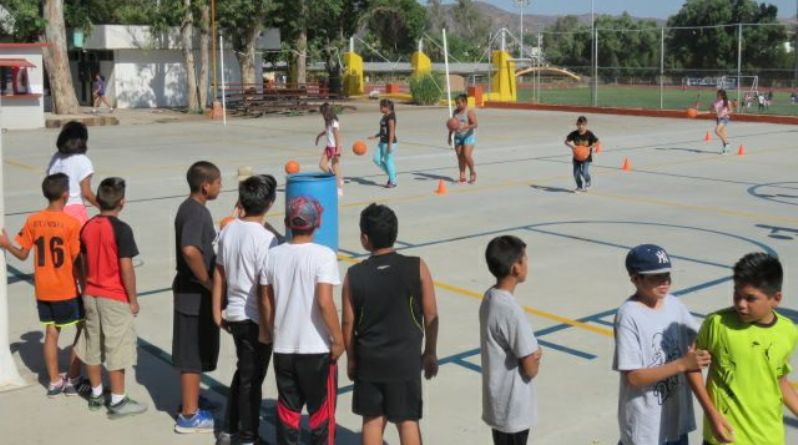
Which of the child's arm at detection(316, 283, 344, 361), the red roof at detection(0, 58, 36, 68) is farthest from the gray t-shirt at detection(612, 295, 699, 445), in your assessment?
the red roof at detection(0, 58, 36, 68)

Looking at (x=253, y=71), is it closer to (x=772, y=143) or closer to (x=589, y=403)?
(x=772, y=143)

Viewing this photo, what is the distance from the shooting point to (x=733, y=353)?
373 centimetres

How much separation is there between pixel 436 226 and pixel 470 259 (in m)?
2.08

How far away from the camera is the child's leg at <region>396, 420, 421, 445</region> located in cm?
449

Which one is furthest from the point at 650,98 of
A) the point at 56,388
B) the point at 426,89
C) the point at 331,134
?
the point at 56,388

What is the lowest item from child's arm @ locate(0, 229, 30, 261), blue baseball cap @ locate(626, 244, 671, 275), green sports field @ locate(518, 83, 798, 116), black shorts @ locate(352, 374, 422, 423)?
black shorts @ locate(352, 374, 422, 423)

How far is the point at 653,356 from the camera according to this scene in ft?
12.8

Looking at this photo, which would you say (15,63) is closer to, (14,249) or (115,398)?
(14,249)

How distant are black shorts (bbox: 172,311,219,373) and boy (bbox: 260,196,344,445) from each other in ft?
2.96

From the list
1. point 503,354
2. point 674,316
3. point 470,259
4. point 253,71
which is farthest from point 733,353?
point 253,71

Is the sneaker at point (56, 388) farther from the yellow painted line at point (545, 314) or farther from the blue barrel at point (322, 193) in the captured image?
the yellow painted line at point (545, 314)

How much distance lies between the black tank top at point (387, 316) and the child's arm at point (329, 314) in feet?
0.59

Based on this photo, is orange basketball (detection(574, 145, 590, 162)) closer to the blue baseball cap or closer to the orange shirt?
the orange shirt

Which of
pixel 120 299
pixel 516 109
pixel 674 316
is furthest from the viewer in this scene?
pixel 516 109
